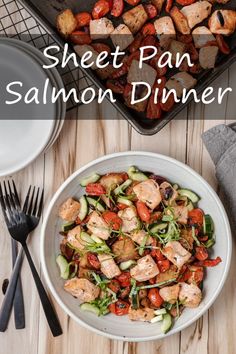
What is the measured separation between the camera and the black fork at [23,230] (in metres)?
1.80

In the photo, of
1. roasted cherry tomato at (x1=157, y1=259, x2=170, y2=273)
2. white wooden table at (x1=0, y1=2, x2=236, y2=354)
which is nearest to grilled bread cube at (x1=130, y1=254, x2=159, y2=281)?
roasted cherry tomato at (x1=157, y1=259, x2=170, y2=273)

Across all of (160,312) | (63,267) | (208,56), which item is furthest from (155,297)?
(208,56)

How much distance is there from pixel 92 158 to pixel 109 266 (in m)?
0.33

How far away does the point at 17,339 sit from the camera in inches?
73.0

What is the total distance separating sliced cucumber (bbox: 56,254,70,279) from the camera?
1.75 metres

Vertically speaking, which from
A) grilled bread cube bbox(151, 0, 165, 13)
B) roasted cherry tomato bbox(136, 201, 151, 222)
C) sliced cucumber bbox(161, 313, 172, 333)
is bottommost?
sliced cucumber bbox(161, 313, 172, 333)

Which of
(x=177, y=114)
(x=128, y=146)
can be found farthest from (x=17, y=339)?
(x=177, y=114)

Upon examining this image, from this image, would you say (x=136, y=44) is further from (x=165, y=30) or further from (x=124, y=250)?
(x=124, y=250)

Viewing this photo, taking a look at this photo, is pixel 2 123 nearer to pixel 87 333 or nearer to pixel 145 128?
pixel 145 128

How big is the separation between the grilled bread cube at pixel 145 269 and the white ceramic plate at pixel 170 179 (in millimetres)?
144

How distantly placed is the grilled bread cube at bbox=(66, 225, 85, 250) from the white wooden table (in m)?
0.13

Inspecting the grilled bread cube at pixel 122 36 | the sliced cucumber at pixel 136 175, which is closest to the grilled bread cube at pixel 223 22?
the grilled bread cube at pixel 122 36

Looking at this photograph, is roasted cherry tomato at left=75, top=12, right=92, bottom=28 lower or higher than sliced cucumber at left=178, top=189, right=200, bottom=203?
higher

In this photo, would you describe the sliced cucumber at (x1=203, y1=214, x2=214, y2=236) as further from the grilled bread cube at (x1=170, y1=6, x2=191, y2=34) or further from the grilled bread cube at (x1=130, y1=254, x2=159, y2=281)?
the grilled bread cube at (x1=170, y1=6, x2=191, y2=34)
